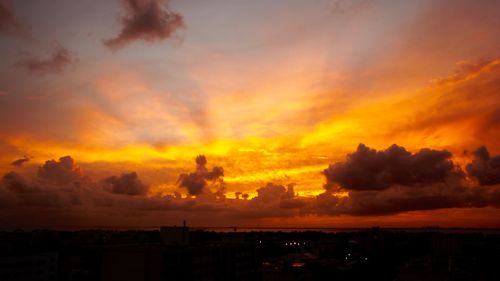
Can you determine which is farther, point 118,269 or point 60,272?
point 60,272

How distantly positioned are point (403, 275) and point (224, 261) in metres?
40.3

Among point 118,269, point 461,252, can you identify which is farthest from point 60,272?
point 461,252

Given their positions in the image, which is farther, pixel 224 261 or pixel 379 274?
pixel 379 274

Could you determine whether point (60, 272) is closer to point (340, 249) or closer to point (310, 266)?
point (310, 266)

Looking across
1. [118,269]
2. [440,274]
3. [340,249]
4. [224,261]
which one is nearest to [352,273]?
[440,274]

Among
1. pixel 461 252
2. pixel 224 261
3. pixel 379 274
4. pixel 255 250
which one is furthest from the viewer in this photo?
pixel 461 252

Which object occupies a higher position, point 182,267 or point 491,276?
point 182,267

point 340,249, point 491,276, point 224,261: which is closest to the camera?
point 224,261

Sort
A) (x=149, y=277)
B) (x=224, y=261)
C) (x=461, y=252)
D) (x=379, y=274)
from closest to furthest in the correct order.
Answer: (x=149, y=277)
(x=224, y=261)
(x=379, y=274)
(x=461, y=252)

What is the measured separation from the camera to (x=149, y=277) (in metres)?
46.2

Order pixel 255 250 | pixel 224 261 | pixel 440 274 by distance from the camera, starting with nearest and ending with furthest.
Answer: pixel 224 261 → pixel 255 250 → pixel 440 274

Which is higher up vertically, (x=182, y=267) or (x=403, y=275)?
(x=182, y=267)

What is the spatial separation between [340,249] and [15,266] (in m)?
115

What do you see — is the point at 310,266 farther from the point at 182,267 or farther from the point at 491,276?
the point at 182,267
